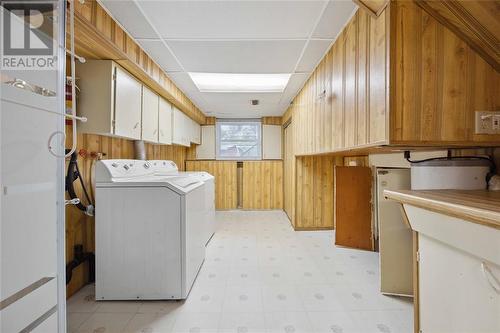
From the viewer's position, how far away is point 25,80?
41.6 inches

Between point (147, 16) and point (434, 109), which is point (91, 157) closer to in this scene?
point (147, 16)

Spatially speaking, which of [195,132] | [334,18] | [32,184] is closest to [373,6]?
[334,18]

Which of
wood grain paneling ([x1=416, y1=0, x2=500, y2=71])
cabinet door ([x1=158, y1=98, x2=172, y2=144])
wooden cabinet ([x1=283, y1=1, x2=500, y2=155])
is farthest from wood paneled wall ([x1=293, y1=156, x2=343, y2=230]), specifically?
wood grain paneling ([x1=416, y1=0, x2=500, y2=71])

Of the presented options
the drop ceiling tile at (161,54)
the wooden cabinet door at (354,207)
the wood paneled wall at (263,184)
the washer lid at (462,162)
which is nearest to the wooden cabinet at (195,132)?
the wood paneled wall at (263,184)

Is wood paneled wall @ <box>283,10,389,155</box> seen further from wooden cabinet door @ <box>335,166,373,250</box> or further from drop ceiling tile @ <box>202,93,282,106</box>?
drop ceiling tile @ <box>202,93,282,106</box>

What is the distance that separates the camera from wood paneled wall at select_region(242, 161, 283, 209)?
5.35m

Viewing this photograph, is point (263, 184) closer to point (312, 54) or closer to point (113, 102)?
point (312, 54)

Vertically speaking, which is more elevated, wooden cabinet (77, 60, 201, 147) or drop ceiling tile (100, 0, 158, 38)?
drop ceiling tile (100, 0, 158, 38)

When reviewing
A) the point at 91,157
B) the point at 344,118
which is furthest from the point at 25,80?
the point at 344,118

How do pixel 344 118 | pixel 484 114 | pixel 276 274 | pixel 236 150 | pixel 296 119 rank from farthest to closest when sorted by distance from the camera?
1. pixel 236 150
2. pixel 296 119
3. pixel 276 274
4. pixel 344 118
5. pixel 484 114

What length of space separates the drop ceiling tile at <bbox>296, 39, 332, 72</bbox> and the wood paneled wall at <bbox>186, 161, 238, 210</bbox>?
3.16 m

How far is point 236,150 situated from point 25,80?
4509 millimetres

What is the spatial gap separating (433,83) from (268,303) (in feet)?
6.22

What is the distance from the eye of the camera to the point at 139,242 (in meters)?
1.87
